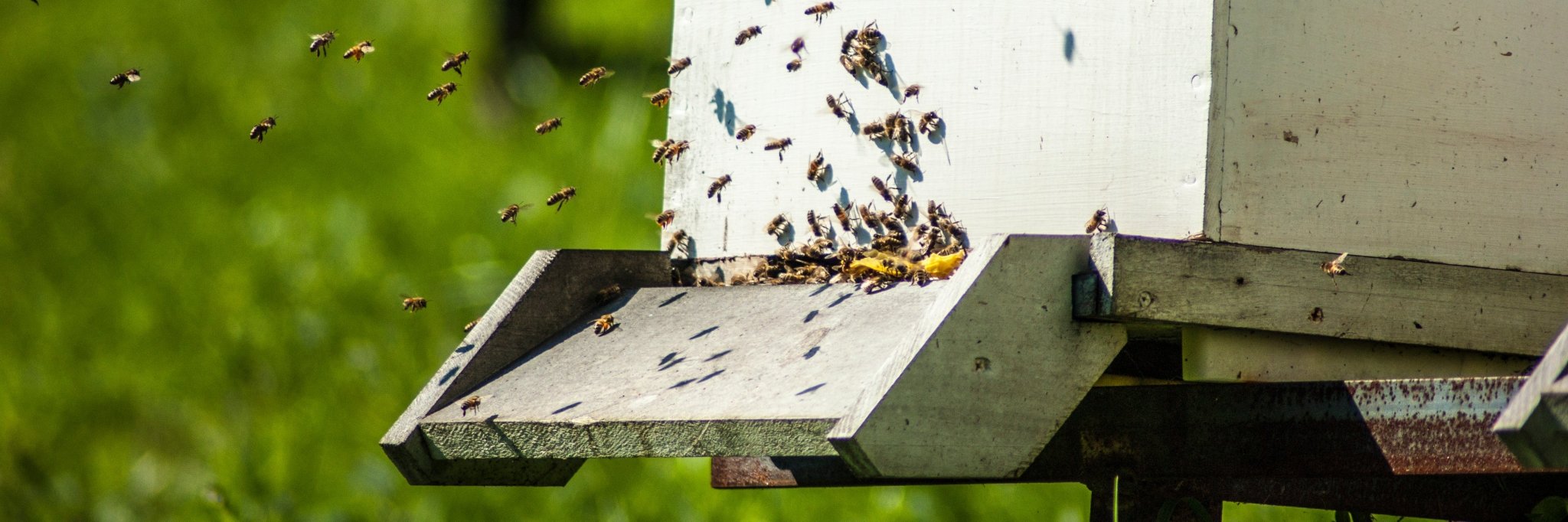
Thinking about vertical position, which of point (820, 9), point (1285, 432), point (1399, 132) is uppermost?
point (820, 9)

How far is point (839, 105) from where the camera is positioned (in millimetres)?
4324

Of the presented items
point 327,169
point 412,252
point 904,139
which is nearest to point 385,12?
point 327,169

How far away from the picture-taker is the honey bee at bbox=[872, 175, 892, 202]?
4180mm

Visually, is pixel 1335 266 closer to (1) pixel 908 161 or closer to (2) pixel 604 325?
(1) pixel 908 161

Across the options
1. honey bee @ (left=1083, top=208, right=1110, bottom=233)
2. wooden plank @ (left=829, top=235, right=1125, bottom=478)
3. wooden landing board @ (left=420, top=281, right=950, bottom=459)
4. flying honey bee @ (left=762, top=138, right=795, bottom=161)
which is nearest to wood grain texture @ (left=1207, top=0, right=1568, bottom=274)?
honey bee @ (left=1083, top=208, right=1110, bottom=233)

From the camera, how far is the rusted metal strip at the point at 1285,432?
10.5 ft

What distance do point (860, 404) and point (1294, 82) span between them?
135 cm

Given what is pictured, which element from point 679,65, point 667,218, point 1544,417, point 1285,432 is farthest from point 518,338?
point 1544,417

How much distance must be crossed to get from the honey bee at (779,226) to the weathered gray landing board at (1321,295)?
1.35 meters

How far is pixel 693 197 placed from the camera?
4805 mm

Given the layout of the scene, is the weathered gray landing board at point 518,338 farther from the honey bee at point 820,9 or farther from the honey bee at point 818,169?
the honey bee at point 820,9

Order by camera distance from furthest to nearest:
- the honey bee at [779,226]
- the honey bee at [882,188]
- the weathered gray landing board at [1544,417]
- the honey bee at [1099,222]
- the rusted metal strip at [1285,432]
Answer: the honey bee at [779,226] → the honey bee at [882,188] → the honey bee at [1099,222] → the rusted metal strip at [1285,432] → the weathered gray landing board at [1544,417]

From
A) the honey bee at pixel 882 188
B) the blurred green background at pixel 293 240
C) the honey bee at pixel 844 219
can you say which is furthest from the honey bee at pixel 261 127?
the blurred green background at pixel 293 240

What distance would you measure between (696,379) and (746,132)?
3.72ft
